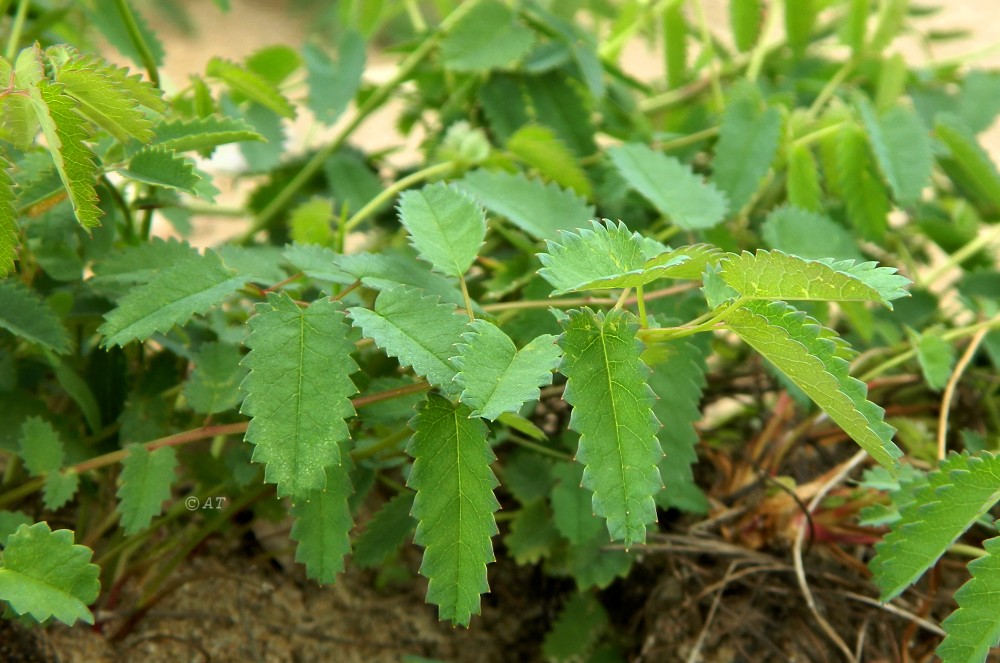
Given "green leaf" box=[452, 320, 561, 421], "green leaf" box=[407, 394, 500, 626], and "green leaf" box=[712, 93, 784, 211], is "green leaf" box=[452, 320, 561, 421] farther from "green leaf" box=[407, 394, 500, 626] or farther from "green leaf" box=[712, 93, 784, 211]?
"green leaf" box=[712, 93, 784, 211]

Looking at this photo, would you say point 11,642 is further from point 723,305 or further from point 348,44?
point 348,44

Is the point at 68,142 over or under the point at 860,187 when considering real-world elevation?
over

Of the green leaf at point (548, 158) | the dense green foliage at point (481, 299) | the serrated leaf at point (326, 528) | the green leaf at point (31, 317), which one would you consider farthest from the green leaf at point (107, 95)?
the green leaf at point (548, 158)

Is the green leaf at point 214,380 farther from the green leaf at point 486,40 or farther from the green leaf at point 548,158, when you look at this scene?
the green leaf at point 486,40

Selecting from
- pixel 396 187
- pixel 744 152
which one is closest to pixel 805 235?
pixel 744 152

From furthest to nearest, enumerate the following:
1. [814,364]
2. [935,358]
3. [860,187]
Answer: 1. [860,187]
2. [935,358]
3. [814,364]

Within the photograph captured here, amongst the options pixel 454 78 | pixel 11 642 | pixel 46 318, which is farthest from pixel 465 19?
pixel 11 642

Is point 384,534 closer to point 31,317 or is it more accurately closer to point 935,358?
point 31,317
